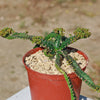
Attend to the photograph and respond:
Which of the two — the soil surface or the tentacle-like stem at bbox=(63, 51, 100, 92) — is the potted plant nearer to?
the tentacle-like stem at bbox=(63, 51, 100, 92)

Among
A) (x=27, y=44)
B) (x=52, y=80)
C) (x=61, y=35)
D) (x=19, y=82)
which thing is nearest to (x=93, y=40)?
(x=27, y=44)

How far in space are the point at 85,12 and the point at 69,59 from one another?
3.80 m

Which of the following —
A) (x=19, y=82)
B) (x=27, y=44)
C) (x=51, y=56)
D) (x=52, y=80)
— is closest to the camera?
(x=52, y=80)

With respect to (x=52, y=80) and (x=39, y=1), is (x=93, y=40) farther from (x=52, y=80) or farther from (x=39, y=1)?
(x=52, y=80)

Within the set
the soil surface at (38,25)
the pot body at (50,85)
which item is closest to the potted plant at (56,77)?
the pot body at (50,85)

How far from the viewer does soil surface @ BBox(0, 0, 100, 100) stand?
114 inches

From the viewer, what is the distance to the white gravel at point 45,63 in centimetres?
137

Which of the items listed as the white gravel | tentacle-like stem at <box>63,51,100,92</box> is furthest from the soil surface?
tentacle-like stem at <box>63,51,100,92</box>

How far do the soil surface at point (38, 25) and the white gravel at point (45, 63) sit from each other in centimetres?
108

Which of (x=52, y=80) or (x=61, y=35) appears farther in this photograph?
(x=61, y=35)

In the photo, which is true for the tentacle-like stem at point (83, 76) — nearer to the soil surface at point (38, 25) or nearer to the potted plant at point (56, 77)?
the potted plant at point (56, 77)

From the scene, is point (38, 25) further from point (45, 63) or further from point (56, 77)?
point (56, 77)

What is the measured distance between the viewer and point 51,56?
57.8 inches

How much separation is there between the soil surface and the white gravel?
1.08 meters
